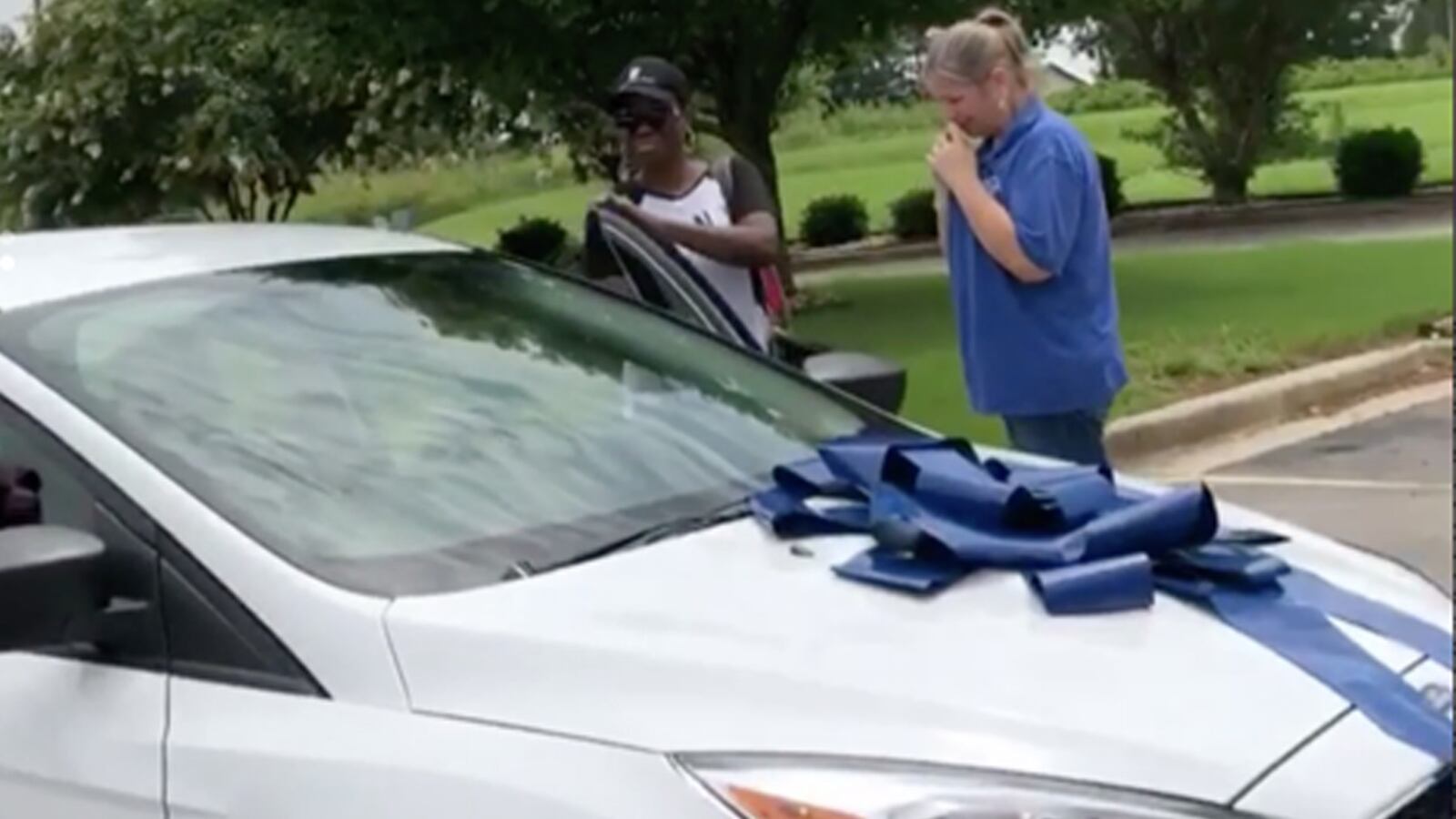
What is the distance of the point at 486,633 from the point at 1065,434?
2839 millimetres

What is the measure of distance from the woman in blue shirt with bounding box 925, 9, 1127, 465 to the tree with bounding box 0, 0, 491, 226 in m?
16.4

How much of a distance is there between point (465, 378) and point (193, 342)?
41 centimetres

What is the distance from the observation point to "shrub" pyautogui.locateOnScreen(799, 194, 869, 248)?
104ft

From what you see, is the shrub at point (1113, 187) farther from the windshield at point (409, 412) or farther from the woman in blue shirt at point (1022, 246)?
the windshield at point (409, 412)

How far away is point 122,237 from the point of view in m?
4.24

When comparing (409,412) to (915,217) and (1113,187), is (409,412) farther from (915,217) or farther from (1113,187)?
(915,217)

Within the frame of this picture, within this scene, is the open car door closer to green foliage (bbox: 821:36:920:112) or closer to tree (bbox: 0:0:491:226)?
tree (bbox: 0:0:491:226)

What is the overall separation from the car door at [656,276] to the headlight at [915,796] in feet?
8.33

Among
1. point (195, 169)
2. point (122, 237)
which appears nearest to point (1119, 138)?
point (195, 169)

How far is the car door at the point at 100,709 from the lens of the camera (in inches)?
123

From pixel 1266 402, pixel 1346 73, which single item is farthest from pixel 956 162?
pixel 1346 73

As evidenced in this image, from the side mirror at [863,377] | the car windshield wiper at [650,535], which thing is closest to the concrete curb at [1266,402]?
the side mirror at [863,377]

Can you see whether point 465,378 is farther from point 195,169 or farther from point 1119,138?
point 1119,138

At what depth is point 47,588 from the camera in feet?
10.0
